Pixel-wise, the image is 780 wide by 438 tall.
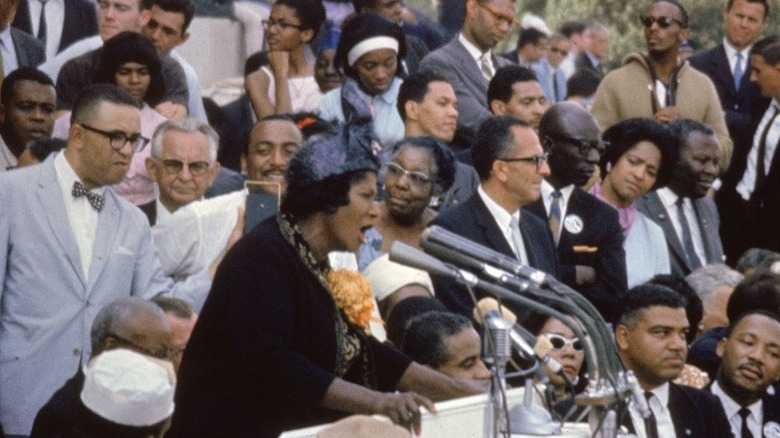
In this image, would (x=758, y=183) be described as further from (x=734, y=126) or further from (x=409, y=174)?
(x=409, y=174)

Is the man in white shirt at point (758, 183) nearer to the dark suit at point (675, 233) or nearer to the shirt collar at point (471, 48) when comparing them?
the dark suit at point (675, 233)

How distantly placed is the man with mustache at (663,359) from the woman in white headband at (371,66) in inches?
83.4

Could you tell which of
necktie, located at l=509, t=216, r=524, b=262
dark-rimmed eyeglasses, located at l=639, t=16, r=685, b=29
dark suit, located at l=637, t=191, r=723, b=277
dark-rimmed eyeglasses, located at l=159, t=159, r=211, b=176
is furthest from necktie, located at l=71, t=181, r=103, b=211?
dark-rimmed eyeglasses, located at l=639, t=16, r=685, b=29

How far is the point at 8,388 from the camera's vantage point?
7.57 metres

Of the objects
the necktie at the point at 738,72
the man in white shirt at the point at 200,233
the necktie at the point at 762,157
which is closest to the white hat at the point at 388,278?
the man in white shirt at the point at 200,233

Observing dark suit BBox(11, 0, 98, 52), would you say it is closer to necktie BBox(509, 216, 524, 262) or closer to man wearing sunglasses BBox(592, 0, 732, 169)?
man wearing sunglasses BBox(592, 0, 732, 169)

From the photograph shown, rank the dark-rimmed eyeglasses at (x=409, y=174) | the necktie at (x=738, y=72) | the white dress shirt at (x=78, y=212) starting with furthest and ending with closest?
the necktie at (x=738, y=72), the dark-rimmed eyeglasses at (x=409, y=174), the white dress shirt at (x=78, y=212)

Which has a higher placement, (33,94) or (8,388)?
(33,94)

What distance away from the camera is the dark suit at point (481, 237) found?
8.30 meters

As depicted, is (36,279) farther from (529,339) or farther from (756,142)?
(756,142)

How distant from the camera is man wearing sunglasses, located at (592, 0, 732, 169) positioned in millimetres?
11883

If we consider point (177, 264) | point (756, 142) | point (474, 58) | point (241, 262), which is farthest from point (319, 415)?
point (756, 142)

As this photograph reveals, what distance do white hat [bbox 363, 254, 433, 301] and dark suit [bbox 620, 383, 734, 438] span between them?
1.31 meters

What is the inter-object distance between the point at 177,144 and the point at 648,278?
2870 mm
